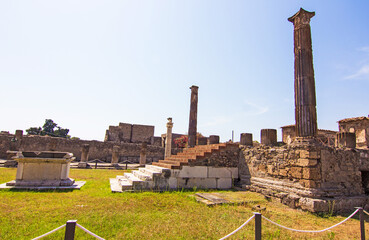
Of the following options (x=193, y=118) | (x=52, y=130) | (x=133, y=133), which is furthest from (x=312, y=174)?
(x=52, y=130)

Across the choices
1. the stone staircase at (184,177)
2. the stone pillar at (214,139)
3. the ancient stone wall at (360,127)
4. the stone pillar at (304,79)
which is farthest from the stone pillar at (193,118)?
the ancient stone wall at (360,127)

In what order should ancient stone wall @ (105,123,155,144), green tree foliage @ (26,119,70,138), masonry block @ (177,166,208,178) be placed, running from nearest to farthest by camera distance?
masonry block @ (177,166,208,178), ancient stone wall @ (105,123,155,144), green tree foliage @ (26,119,70,138)

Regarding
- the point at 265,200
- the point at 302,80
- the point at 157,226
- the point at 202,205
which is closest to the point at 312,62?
the point at 302,80

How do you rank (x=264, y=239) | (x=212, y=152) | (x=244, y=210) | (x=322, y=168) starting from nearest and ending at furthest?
(x=264, y=239)
(x=244, y=210)
(x=322, y=168)
(x=212, y=152)

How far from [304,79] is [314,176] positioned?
3.05m

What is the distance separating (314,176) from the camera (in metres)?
6.01

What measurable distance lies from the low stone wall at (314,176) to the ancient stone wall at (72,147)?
17069 mm

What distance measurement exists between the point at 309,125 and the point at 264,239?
4294 millimetres

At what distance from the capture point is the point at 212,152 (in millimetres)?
8688

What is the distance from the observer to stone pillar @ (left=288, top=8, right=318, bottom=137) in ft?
22.1

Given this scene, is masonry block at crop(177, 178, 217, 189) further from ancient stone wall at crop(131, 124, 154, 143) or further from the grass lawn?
Result: ancient stone wall at crop(131, 124, 154, 143)

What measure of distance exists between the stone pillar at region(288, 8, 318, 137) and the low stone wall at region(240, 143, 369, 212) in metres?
0.73

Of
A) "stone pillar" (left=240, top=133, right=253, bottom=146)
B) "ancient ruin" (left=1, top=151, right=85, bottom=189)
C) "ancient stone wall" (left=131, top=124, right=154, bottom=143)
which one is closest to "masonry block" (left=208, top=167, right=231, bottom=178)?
"stone pillar" (left=240, top=133, right=253, bottom=146)

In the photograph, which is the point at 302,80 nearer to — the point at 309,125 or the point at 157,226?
the point at 309,125
